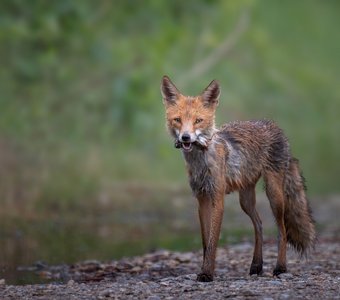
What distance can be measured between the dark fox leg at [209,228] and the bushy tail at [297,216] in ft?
3.82

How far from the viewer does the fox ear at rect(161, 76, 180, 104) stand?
813 cm

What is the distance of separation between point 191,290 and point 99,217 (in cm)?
870

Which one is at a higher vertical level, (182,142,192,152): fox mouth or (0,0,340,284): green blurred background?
(0,0,340,284): green blurred background

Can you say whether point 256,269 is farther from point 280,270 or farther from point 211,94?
point 211,94

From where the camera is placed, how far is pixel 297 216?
29.3 feet

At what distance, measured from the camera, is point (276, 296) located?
21.5ft

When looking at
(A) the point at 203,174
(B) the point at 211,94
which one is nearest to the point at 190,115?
(B) the point at 211,94

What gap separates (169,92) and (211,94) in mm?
389

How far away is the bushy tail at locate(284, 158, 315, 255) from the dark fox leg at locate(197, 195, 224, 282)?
1.16 meters

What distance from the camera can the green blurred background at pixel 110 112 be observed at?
14391 millimetres

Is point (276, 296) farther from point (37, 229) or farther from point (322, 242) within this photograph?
point (37, 229)

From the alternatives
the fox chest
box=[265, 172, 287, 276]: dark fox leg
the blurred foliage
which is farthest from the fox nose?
the blurred foliage

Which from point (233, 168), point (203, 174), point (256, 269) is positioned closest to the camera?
point (203, 174)

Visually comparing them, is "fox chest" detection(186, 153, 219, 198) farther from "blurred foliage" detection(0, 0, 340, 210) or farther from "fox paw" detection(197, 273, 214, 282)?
"blurred foliage" detection(0, 0, 340, 210)
